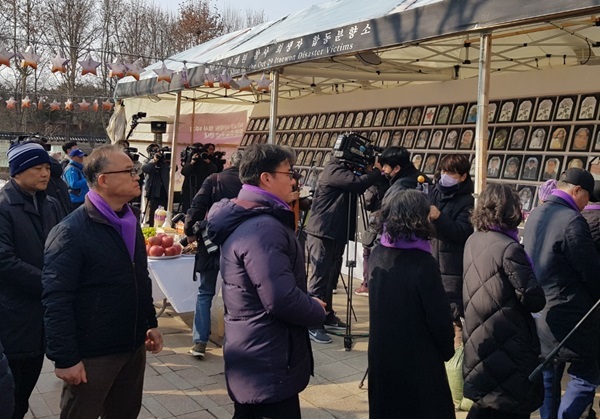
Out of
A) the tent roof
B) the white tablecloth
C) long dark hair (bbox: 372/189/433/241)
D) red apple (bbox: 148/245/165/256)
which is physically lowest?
the white tablecloth

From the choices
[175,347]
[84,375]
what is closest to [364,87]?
Result: [175,347]

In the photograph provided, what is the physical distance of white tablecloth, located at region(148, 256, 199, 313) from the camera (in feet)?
15.6

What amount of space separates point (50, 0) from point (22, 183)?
3168 centimetres

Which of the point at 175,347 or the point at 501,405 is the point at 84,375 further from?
the point at 175,347

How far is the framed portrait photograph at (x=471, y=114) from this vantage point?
286 inches

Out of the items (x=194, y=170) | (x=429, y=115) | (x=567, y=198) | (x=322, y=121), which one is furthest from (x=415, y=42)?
(x=322, y=121)

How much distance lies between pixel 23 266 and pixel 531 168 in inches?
217

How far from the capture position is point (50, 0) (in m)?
29.9

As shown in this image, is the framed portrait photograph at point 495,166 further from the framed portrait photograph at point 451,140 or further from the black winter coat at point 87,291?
the black winter coat at point 87,291

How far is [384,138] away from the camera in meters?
8.54

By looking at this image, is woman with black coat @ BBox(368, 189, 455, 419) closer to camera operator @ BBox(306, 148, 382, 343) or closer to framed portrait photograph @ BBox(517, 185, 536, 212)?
camera operator @ BBox(306, 148, 382, 343)

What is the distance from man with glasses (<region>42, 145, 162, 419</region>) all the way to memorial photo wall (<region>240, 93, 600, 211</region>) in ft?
16.3

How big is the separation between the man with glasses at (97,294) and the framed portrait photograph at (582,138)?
5.18m

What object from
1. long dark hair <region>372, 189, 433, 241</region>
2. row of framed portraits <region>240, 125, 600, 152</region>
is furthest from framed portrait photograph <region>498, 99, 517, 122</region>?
long dark hair <region>372, 189, 433, 241</region>
